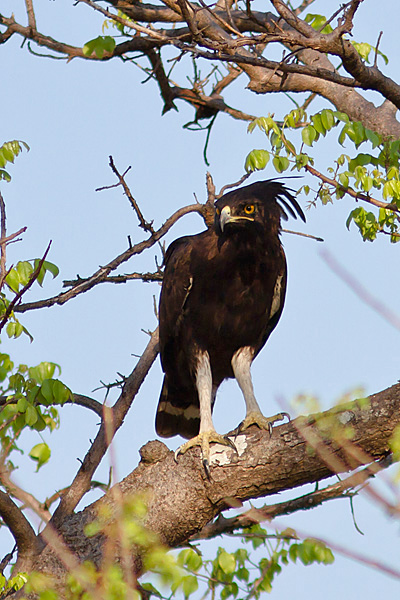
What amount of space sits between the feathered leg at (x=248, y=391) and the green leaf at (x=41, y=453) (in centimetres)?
127

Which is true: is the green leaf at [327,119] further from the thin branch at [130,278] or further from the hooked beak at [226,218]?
the thin branch at [130,278]

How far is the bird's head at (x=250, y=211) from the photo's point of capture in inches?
219

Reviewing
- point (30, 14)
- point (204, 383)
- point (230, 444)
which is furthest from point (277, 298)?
point (30, 14)

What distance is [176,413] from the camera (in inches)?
251

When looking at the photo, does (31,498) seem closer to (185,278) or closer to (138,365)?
(138,365)

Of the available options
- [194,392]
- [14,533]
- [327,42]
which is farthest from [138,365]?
[327,42]

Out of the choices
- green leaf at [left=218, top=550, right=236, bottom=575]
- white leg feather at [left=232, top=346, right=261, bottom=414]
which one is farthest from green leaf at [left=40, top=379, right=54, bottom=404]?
green leaf at [left=218, top=550, right=236, bottom=575]

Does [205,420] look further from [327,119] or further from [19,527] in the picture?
[327,119]

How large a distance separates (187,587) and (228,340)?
222 cm

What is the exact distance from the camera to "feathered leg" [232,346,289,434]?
525cm

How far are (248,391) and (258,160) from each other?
168 centimetres

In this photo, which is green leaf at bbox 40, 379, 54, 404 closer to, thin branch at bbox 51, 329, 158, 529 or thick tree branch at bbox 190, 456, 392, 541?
thin branch at bbox 51, 329, 158, 529

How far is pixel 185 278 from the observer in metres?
5.80

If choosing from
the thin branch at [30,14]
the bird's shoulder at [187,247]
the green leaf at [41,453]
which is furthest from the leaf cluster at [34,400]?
the thin branch at [30,14]
